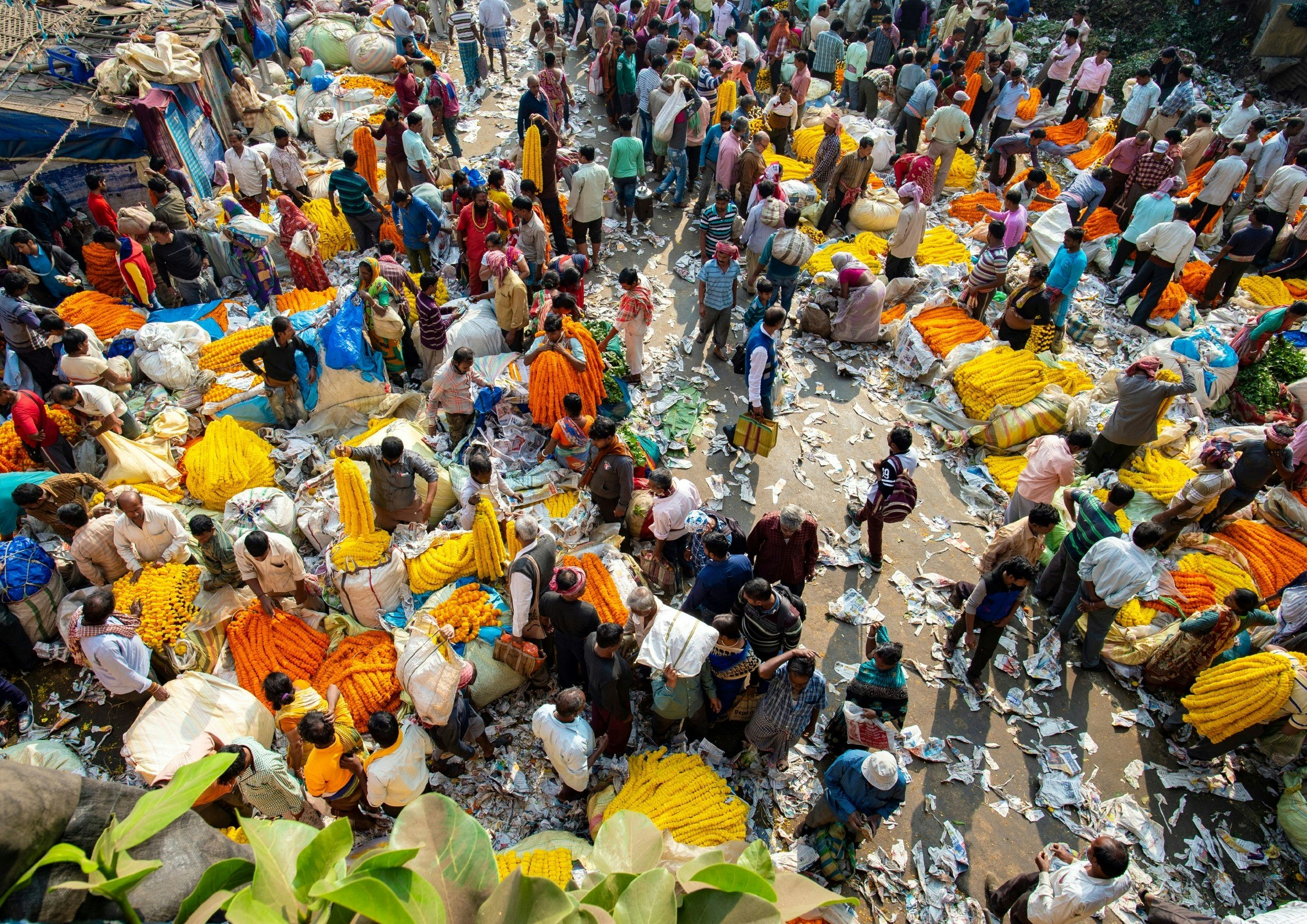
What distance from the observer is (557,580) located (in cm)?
491

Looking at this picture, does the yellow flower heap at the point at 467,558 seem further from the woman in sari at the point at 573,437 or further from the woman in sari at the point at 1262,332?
the woman in sari at the point at 1262,332

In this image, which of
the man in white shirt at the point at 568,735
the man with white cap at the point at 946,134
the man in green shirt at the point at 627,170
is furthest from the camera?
the man with white cap at the point at 946,134

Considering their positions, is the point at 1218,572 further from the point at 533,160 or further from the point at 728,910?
the point at 533,160

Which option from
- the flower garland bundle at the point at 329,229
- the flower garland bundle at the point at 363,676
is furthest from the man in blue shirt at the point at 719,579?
the flower garland bundle at the point at 329,229

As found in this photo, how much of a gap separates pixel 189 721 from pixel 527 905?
4985mm

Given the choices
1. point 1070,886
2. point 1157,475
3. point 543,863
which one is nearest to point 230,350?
point 543,863

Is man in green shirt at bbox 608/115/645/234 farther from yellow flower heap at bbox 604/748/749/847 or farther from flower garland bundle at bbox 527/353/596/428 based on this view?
yellow flower heap at bbox 604/748/749/847

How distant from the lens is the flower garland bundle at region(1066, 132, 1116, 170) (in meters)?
12.9

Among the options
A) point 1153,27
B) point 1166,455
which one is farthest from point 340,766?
point 1153,27

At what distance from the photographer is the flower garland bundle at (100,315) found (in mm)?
8328

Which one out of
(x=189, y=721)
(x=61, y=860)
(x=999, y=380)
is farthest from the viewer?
(x=999, y=380)

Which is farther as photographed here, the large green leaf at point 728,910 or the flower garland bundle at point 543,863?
the flower garland bundle at point 543,863

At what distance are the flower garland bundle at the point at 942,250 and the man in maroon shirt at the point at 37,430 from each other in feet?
33.7

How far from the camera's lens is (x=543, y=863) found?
4.37 m
